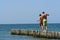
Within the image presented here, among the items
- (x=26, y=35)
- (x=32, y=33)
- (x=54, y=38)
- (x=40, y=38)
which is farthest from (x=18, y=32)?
(x=54, y=38)

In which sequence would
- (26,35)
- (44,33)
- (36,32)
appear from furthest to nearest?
(26,35)
(36,32)
(44,33)

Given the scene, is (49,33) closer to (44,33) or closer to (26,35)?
(44,33)

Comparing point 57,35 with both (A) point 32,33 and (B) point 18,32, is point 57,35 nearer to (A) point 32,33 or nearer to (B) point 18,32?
(A) point 32,33

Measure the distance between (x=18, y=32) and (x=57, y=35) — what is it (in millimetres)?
8368

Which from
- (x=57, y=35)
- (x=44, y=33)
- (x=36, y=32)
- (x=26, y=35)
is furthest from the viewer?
(x=26, y=35)

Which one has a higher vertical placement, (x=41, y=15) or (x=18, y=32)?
(x=41, y=15)

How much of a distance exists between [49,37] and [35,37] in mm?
2514

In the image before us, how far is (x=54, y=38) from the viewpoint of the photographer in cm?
2214

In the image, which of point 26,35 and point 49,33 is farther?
point 26,35

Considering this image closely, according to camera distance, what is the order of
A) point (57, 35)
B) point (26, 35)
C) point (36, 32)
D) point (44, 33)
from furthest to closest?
point (26, 35) → point (36, 32) → point (44, 33) → point (57, 35)

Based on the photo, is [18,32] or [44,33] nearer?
[44,33]

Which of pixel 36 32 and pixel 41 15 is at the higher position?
pixel 41 15

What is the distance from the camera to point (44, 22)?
77.4 feet

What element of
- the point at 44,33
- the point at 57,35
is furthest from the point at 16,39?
the point at 57,35
